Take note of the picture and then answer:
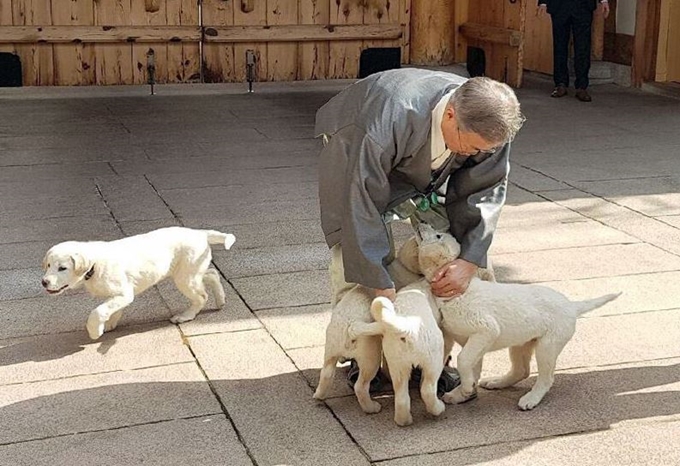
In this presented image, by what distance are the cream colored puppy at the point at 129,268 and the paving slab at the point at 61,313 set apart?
0.17 meters

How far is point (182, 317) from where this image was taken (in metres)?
4.90

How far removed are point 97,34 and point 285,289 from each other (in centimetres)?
649

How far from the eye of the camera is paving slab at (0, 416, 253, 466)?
3.58 metres

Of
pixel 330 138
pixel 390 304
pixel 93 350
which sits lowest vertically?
pixel 93 350

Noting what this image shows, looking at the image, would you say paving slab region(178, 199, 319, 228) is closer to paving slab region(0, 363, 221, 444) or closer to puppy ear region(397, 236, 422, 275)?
paving slab region(0, 363, 221, 444)

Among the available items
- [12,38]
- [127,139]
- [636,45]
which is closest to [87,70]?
[12,38]

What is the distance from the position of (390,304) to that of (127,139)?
5900mm

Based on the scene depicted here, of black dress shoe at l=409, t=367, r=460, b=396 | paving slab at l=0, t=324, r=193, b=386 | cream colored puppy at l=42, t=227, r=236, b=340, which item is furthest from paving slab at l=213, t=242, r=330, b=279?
black dress shoe at l=409, t=367, r=460, b=396

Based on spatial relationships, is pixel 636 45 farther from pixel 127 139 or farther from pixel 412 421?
pixel 412 421

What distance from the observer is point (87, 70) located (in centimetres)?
1121

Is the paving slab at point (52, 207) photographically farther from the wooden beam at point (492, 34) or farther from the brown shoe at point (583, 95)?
the brown shoe at point (583, 95)

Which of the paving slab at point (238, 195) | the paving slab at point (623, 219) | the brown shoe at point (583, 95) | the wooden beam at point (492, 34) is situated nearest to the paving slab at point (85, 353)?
the paving slab at point (238, 195)

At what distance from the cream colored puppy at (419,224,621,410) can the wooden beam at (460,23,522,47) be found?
24.7 ft

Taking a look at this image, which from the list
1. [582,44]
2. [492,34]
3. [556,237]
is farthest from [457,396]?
[492,34]
